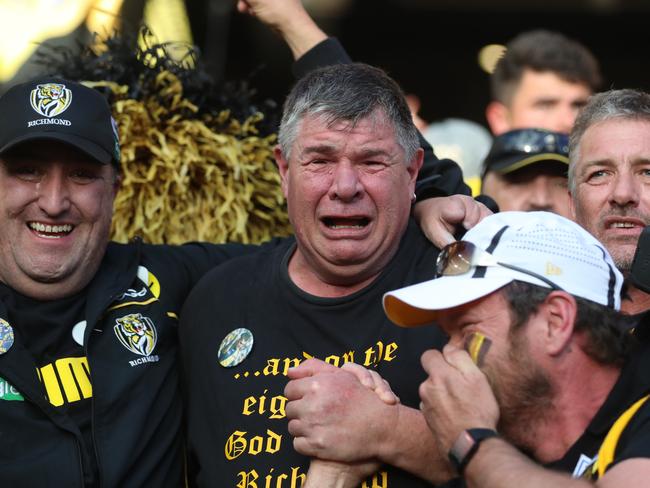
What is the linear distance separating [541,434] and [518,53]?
3.88m

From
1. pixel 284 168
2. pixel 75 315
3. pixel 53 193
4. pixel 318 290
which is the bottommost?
pixel 75 315

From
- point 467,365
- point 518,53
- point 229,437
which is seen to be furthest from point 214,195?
point 518,53

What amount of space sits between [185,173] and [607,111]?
1699 mm

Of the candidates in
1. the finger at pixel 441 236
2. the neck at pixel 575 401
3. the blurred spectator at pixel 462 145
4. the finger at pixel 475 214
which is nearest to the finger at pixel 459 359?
the neck at pixel 575 401

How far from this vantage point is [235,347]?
3.74 m

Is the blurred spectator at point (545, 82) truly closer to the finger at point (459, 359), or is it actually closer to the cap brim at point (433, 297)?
the cap brim at point (433, 297)

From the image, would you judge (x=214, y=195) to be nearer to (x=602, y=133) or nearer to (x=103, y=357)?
(x=103, y=357)

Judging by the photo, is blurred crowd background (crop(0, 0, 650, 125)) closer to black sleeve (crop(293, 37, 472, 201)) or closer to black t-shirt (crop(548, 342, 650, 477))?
black sleeve (crop(293, 37, 472, 201))

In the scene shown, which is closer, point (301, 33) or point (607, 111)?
point (607, 111)

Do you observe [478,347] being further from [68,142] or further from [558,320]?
[68,142]

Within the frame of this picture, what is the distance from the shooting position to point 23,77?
694cm

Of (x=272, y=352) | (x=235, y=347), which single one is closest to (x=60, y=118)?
(x=235, y=347)

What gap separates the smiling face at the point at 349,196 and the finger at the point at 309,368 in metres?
0.46

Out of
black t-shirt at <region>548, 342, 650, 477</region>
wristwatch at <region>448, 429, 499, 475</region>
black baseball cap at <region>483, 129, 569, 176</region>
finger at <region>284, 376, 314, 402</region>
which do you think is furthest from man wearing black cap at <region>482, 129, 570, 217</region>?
wristwatch at <region>448, 429, 499, 475</region>
